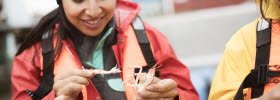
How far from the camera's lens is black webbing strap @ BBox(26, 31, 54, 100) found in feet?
9.89

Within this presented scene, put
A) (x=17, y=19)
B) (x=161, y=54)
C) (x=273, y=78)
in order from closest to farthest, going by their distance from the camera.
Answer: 1. (x=273, y=78)
2. (x=161, y=54)
3. (x=17, y=19)

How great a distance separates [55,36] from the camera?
124 inches

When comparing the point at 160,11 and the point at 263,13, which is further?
the point at 160,11

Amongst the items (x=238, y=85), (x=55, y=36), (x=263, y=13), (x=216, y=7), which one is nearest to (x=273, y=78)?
(x=238, y=85)

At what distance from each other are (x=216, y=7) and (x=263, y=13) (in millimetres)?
3343

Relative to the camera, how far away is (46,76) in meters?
3.04

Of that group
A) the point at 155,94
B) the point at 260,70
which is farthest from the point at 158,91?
the point at 260,70

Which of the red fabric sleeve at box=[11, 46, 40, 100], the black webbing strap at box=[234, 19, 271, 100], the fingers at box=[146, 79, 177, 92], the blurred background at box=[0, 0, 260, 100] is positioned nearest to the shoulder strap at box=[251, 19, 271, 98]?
the black webbing strap at box=[234, 19, 271, 100]

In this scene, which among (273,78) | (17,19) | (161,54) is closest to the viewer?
(273,78)

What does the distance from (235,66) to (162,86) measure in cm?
43

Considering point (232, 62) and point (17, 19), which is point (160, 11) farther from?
point (232, 62)

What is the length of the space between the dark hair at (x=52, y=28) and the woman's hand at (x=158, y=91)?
2.23 feet

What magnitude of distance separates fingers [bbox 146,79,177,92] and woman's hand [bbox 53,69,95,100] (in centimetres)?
35

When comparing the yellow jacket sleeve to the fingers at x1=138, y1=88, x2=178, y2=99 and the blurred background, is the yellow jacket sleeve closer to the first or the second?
the fingers at x1=138, y1=88, x2=178, y2=99
